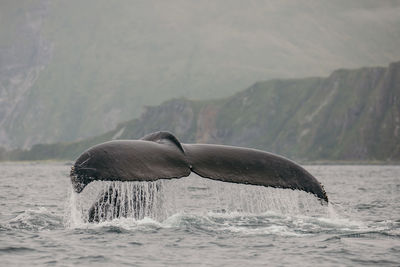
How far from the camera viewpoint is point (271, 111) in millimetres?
161250

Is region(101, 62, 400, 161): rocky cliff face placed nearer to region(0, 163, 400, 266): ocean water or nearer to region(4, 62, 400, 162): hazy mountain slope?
region(4, 62, 400, 162): hazy mountain slope

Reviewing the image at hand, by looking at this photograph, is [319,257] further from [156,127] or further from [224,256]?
[156,127]

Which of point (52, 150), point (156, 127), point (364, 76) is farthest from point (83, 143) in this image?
point (364, 76)

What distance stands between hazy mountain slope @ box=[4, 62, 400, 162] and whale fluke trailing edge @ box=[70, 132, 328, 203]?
12253 centimetres

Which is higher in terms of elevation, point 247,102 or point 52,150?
point 247,102

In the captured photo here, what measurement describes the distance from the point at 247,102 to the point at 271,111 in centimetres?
881

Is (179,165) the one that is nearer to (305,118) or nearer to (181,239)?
(181,239)

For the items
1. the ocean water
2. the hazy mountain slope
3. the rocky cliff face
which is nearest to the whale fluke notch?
the ocean water

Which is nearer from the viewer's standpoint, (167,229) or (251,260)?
(251,260)

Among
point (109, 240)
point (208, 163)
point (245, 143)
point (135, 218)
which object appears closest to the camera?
point (208, 163)

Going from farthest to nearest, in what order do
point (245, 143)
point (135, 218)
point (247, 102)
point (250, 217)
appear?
1. point (247, 102)
2. point (245, 143)
3. point (250, 217)
4. point (135, 218)

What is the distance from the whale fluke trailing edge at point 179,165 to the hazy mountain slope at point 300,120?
402 ft

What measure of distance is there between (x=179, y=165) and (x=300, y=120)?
145 metres

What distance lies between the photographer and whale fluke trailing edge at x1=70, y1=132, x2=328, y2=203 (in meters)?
6.82
